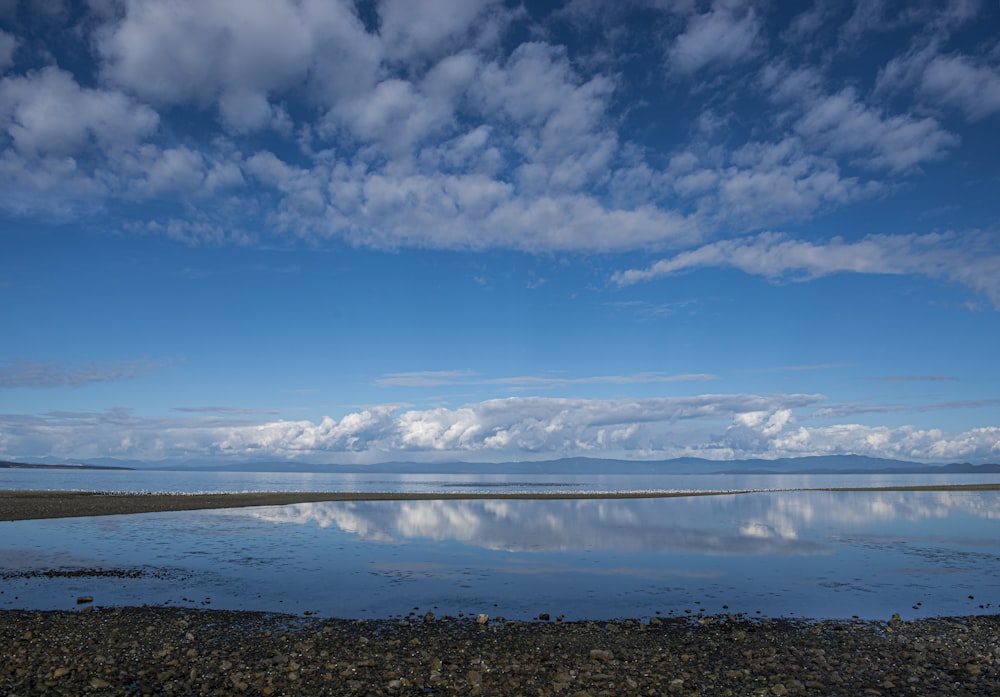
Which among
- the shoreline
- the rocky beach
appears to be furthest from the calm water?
the shoreline

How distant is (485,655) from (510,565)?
1752 centimetres

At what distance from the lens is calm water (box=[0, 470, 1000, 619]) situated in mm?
26000

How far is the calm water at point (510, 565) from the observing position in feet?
85.3

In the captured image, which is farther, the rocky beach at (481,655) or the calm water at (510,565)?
the calm water at (510,565)

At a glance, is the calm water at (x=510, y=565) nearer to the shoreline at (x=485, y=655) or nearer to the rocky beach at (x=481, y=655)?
the rocky beach at (x=481, y=655)

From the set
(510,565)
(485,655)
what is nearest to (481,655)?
(485,655)

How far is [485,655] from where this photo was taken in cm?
1859

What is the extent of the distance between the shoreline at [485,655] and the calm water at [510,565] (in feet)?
8.34

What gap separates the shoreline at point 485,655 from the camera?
634 inches

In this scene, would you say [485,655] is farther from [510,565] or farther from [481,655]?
[510,565]

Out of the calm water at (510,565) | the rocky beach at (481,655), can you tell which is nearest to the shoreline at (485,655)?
the rocky beach at (481,655)

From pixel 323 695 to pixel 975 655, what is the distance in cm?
1846

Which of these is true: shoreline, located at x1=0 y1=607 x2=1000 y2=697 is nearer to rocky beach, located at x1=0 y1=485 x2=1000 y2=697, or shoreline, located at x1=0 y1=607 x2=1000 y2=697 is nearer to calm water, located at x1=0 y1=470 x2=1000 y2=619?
rocky beach, located at x1=0 y1=485 x2=1000 y2=697

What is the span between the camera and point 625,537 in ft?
Result: 163
